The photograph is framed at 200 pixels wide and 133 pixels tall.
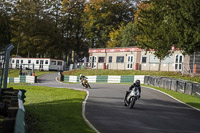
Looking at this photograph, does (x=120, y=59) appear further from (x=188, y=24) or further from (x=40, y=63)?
(x=188, y=24)

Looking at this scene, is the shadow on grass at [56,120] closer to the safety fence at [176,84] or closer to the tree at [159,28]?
the safety fence at [176,84]

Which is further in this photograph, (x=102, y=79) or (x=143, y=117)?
(x=102, y=79)

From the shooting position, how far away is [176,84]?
23.7 metres

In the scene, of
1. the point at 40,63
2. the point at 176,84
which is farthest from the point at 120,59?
the point at 176,84

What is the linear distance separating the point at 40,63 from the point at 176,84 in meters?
38.4

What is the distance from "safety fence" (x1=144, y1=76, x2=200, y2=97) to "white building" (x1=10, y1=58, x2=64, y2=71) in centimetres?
3137

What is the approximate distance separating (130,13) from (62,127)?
195ft

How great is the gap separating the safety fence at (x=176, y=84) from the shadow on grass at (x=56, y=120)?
10684 millimetres

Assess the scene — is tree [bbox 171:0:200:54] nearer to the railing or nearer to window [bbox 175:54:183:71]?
the railing

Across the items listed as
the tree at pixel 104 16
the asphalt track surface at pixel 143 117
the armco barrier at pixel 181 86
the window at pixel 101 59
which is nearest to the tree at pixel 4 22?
the tree at pixel 104 16

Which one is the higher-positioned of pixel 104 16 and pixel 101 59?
pixel 104 16

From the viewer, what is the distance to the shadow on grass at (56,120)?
30.2 ft

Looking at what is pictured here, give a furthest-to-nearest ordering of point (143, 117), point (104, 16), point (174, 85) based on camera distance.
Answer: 1. point (104, 16)
2. point (174, 85)
3. point (143, 117)

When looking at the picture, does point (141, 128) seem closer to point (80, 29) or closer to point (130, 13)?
point (130, 13)
